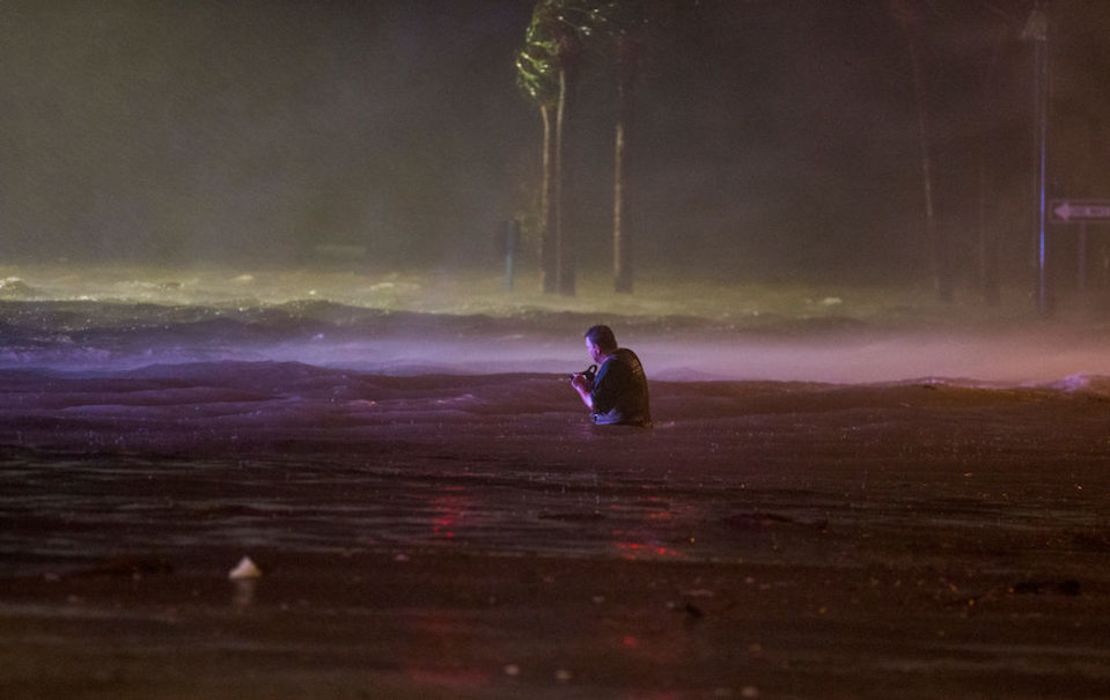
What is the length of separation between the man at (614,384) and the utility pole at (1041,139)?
16266 mm

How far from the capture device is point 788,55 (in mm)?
47250

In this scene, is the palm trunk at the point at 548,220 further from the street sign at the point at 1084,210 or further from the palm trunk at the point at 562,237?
the street sign at the point at 1084,210

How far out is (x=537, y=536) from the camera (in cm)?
894

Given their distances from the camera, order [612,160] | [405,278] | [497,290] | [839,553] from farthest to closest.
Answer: [612,160] < [405,278] < [497,290] < [839,553]

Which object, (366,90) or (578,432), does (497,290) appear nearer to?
(366,90)

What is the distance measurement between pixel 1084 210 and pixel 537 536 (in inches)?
802

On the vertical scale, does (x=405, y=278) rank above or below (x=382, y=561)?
above

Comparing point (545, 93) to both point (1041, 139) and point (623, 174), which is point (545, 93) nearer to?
point (623, 174)

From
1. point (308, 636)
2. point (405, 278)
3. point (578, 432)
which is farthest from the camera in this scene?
point (405, 278)

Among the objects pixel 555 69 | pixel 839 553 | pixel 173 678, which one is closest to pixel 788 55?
pixel 555 69

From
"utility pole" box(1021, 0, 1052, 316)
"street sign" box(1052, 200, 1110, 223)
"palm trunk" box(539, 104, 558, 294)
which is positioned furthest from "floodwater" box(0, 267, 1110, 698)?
"palm trunk" box(539, 104, 558, 294)

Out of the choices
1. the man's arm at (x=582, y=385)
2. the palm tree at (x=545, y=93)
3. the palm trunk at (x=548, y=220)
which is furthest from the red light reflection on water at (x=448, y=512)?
the palm trunk at (x=548, y=220)

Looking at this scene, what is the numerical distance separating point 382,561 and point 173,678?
97.6 inches

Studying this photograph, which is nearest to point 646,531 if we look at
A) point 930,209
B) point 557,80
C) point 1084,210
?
point 1084,210
